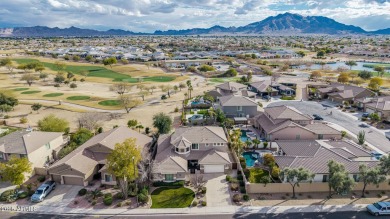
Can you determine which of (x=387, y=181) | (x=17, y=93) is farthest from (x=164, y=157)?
(x=17, y=93)

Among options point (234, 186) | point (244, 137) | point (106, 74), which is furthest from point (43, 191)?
point (106, 74)

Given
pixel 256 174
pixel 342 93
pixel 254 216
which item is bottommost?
pixel 254 216

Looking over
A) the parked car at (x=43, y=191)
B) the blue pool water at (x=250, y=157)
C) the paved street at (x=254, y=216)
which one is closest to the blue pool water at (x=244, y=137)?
the blue pool water at (x=250, y=157)

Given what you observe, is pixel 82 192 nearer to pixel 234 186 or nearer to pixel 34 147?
pixel 34 147

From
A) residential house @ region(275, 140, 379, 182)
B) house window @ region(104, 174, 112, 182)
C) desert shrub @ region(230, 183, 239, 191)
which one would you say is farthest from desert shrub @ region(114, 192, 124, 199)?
residential house @ region(275, 140, 379, 182)

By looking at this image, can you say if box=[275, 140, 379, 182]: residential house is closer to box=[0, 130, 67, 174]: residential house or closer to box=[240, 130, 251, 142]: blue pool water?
box=[240, 130, 251, 142]: blue pool water

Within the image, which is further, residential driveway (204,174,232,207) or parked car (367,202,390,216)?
residential driveway (204,174,232,207)

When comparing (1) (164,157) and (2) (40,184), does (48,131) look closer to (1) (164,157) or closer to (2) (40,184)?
(2) (40,184)
